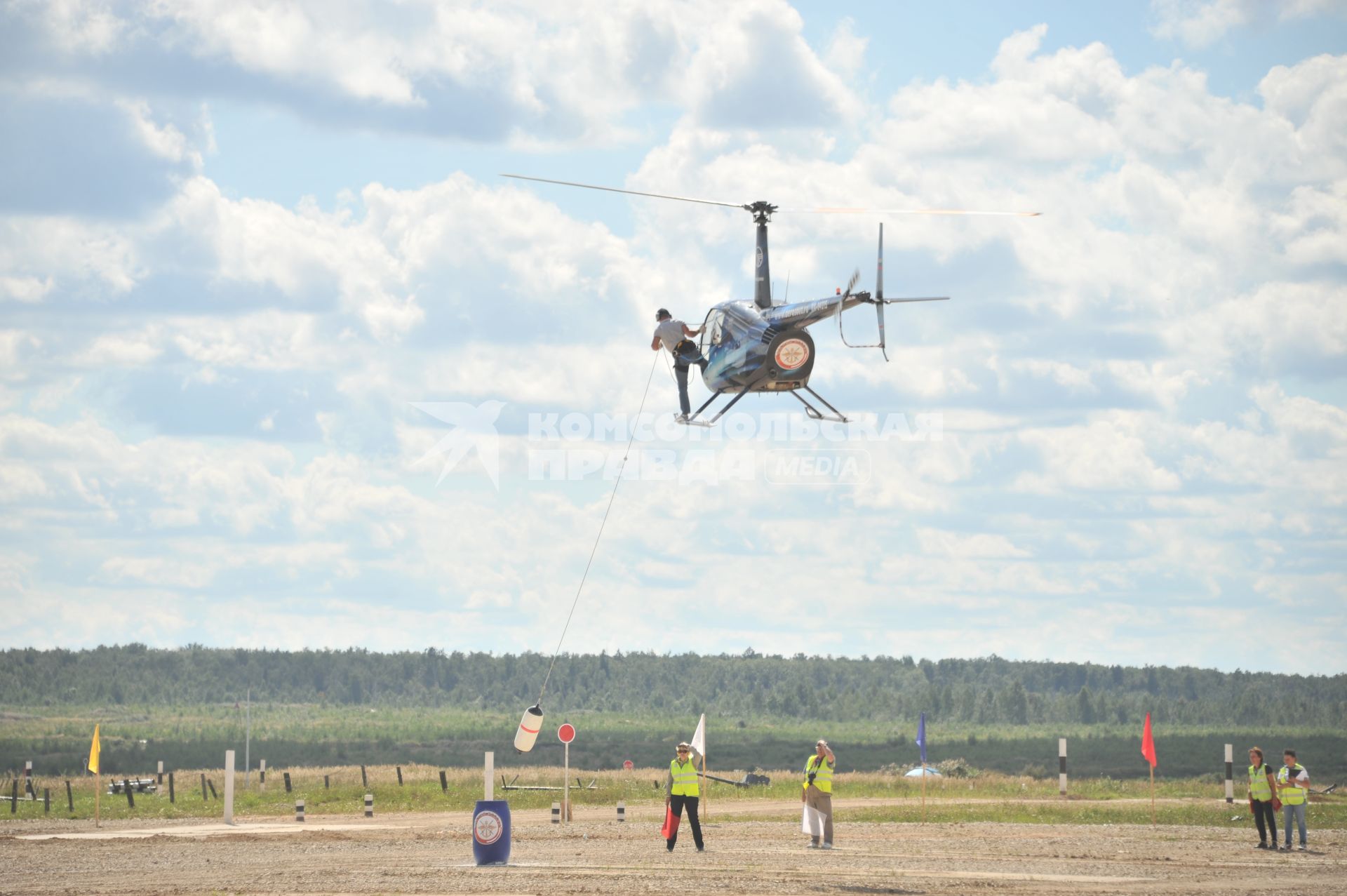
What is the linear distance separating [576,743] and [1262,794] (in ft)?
253

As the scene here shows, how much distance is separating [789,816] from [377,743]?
68.9m

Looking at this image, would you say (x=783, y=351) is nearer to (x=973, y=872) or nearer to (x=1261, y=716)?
(x=973, y=872)

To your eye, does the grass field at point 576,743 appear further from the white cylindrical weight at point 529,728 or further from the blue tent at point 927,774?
the white cylindrical weight at point 529,728

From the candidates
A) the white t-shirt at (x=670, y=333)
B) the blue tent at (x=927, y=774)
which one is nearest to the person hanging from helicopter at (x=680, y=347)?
the white t-shirt at (x=670, y=333)

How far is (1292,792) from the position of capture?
1061 inches

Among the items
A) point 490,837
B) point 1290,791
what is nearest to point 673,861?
point 490,837

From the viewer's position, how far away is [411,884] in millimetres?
22375

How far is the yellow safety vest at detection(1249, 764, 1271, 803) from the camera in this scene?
26.9 m

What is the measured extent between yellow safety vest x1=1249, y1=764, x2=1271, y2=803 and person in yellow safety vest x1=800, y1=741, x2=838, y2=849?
685 centimetres

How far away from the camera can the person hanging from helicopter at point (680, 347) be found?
2970cm

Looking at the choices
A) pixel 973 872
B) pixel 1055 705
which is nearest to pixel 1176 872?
pixel 973 872

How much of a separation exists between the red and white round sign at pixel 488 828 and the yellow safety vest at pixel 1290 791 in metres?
12.7

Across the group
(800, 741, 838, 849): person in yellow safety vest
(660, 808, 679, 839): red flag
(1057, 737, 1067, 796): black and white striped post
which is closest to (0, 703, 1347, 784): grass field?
(1057, 737, 1067, 796): black and white striped post

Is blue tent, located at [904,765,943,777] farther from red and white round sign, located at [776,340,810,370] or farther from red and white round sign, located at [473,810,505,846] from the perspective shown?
red and white round sign, located at [473,810,505,846]
